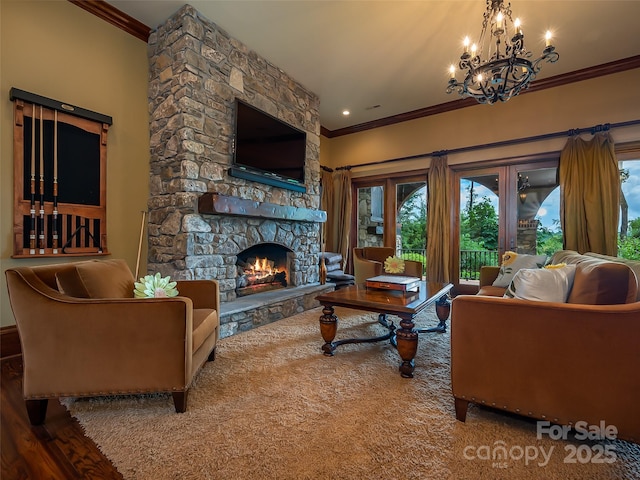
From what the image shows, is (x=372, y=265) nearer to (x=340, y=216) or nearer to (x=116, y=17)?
(x=340, y=216)

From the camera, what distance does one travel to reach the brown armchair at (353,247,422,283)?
3703mm

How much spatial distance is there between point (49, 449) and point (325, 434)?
1222mm

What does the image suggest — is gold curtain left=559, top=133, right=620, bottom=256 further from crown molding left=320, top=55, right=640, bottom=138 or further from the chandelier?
the chandelier

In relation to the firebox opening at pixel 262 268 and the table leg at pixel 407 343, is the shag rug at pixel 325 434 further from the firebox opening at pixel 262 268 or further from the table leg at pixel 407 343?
the firebox opening at pixel 262 268

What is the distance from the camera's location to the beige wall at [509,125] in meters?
3.56

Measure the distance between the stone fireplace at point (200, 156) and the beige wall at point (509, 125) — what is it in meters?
2.66

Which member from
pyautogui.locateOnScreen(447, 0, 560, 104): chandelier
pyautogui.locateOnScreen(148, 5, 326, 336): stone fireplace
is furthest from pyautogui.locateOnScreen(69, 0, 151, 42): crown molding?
pyautogui.locateOnScreen(447, 0, 560, 104): chandelier

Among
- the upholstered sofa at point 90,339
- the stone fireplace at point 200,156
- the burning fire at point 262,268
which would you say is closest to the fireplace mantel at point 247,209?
the stone fireplace at point 200,156

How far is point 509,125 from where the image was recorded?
424 centimetres

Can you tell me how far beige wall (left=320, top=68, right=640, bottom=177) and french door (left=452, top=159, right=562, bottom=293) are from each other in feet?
0.98

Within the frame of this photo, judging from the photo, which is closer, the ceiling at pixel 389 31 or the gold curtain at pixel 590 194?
the ceiling at pixel 389 31

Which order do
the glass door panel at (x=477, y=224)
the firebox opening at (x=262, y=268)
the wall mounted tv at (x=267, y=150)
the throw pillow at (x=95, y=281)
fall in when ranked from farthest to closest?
the glass door panel at (x=477, y=224)
the firebox opening at (x=262, y=268)
the wall mounted tv at (x=267, y=150)
the throw pillow at (x=95, y=281)

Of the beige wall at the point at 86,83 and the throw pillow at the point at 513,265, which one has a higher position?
the beige wall at the point at 86,83

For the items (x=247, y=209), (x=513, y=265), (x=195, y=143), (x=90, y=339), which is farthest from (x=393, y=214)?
(x=90, y=339)
